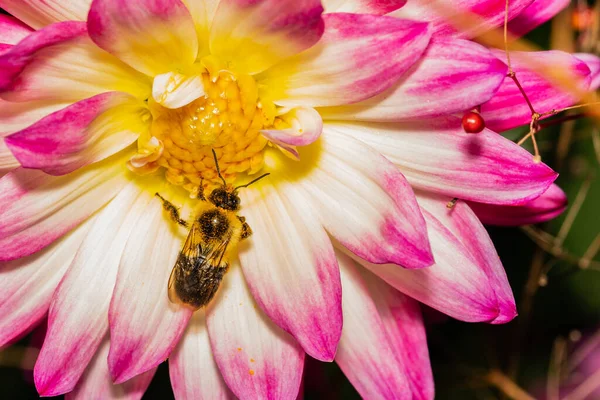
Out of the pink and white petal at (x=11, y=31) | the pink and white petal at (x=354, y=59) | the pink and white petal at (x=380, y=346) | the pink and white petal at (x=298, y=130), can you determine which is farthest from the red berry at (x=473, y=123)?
the pink and white petal at (x=11, y=31)

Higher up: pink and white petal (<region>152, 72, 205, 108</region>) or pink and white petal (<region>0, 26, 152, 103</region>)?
pink and white petal (<region>0, 26, 152, 103</region>)

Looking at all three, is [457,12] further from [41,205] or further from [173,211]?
[41,205]

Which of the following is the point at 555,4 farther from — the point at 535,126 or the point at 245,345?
the point at 245,345

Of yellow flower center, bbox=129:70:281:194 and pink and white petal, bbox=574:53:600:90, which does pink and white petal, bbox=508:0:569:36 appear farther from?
yellow flower center, bbox=129:70:281:194

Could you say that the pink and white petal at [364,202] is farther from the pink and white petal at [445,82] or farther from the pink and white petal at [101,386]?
the pink and white petal at [101,386]

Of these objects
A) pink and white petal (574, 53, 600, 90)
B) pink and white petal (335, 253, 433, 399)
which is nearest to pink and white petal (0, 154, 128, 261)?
pink and white petal (335, 253, 433, 399)

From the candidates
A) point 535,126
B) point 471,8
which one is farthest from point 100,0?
point 535,126

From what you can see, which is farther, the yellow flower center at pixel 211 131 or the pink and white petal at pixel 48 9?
the yellow flower center at pixel 211 131
